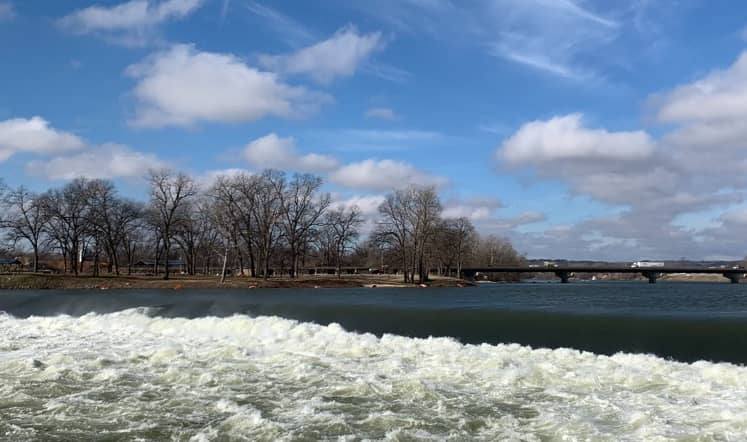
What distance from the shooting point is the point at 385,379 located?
14.9 metres

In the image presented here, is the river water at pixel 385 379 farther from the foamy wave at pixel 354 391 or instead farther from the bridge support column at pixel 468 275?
the bridge support column at pixel 468 275

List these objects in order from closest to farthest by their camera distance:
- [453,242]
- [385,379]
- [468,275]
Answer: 1. [385,379]
2. [453,242]
3. [468,275]

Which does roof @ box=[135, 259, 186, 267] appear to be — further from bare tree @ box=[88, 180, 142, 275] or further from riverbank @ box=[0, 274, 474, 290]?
riverbank @ box=[0, 274, 474, 290]

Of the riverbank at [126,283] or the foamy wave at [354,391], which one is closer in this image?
the foamy wave at [354,391]

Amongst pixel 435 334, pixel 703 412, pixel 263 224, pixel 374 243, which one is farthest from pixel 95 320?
pixel 374 243

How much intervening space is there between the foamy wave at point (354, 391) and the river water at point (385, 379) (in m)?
0.05

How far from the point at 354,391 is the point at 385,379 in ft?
4.72

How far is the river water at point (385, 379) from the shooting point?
10836 millimetres

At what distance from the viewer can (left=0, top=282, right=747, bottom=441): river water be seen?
35.6 feet

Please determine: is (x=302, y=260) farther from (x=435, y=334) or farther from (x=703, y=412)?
(x=703, y=412)

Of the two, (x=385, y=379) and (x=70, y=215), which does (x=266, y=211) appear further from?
(x=385, y=379)

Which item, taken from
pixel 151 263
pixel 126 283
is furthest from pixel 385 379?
pixel 151 263

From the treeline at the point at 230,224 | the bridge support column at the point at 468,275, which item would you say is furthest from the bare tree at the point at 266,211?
the bridge support column at the point at 468,275

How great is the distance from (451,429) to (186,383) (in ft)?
23.4
